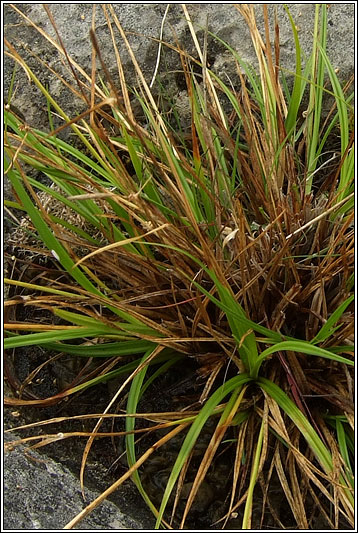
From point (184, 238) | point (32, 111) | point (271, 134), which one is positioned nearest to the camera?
point (184, 238)

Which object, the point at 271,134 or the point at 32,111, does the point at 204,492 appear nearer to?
the point at 271,134

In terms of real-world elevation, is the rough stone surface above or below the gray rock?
above

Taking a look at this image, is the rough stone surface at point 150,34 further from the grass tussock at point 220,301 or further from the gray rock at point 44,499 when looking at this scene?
the gray rock at point 44,499

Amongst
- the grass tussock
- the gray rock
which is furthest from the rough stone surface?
the gray rock

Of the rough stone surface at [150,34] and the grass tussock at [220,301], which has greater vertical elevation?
the rough stone surface at [150,34]

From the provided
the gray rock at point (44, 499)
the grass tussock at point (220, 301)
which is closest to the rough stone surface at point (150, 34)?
the grass tussock at point (220, 301)

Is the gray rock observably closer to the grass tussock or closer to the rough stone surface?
the grass tussock

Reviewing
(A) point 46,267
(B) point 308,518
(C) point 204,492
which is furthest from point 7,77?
(B) point 308,518

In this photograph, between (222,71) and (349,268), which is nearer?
(349,268)
